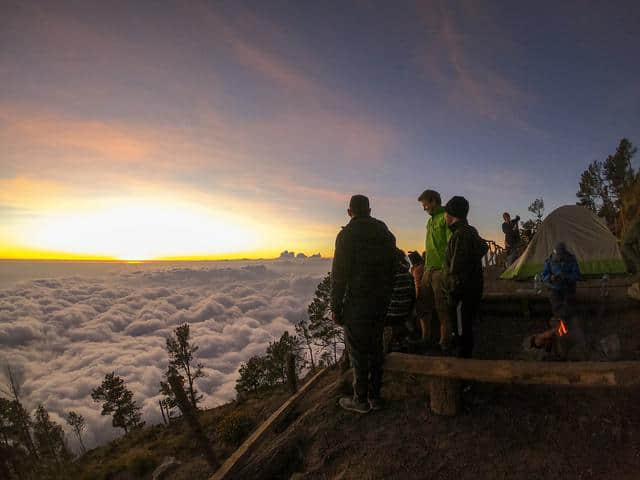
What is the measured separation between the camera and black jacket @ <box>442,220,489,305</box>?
162 inches

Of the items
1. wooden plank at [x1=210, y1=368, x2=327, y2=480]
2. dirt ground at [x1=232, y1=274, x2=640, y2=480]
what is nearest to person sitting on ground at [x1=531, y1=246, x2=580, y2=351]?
dirt ground at [x1=232, y1=274, x2=640, y2=480]

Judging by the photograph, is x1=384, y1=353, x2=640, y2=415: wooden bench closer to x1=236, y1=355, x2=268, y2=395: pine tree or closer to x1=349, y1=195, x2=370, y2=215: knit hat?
x1=349, y1=195, x2=370, y2=215: knit hat

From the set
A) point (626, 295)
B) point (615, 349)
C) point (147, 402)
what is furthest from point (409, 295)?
point (147, 402)

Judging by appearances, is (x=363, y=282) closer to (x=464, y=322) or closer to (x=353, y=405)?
(x=464, y=322)

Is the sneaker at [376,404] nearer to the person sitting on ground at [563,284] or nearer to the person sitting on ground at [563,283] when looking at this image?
the person sitting on ground at [563,284]

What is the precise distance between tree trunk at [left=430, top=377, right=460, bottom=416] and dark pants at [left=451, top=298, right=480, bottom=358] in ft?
2.19

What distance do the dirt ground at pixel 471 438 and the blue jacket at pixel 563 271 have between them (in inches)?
103

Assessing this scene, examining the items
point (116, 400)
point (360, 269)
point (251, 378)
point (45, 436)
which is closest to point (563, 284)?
point (360, 269)

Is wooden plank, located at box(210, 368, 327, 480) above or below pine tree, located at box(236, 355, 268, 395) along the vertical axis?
above

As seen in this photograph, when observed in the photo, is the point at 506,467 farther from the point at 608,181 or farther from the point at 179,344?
the point at 608,181

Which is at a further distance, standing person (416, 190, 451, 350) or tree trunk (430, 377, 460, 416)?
standing person (416, 190, 451, 350)

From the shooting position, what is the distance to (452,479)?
2.91 meters

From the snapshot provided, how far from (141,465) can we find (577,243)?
20079 millimetres

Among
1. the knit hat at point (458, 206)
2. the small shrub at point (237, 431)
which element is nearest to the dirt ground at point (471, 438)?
the knit hat at point (458, 206)
